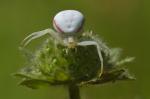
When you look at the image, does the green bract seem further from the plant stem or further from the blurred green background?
the blurred green background

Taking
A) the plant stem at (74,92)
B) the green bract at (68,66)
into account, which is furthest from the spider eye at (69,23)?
the plant stem at (74,92)

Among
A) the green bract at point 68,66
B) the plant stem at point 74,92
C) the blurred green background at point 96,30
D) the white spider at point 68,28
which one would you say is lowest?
the plant stem at point 74,92

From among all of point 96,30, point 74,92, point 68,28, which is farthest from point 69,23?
point 96,30

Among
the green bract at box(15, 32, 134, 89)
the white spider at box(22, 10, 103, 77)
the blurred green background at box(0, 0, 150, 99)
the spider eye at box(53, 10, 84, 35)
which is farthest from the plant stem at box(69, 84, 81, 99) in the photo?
the blurred green background at box(0, 0, 150, 99)

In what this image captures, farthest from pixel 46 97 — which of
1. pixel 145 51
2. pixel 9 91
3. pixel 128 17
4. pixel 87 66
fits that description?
pixel 87 66

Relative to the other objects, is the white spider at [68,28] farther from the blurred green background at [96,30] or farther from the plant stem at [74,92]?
the blurred green background at [96,30]

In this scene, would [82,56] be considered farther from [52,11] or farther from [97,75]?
[52,11]

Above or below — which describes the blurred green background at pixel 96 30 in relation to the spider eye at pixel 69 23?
above
